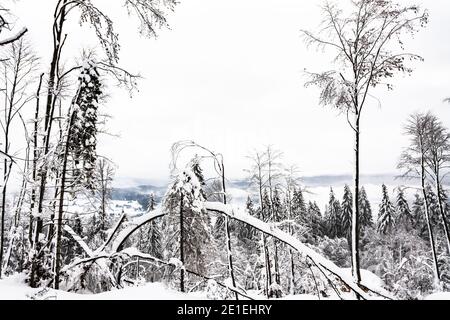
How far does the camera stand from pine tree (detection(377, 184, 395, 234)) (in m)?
39.8

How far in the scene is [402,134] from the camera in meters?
17.4

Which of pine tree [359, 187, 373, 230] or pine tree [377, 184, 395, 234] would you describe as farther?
pine tree [359, 187, 373, 230]

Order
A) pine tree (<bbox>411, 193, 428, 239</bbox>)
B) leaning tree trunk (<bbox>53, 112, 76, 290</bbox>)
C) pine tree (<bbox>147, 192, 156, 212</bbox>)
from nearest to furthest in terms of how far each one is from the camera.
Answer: leaning tree trunk (<bbox>53, 112, 76, 290</bbox>), pine tree (<bbox>147, 192, 156, 212</bbox>), pine tree (<bbox>411, 193, 428, 239</bbox>)

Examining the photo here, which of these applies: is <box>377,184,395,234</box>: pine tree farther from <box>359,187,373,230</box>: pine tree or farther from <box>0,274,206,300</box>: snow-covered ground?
<box>0,274,206,300</box>: snow-covered ground

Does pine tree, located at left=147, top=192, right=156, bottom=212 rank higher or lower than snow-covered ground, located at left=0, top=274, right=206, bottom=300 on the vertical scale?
higher


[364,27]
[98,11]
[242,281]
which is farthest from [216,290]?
[242,281]

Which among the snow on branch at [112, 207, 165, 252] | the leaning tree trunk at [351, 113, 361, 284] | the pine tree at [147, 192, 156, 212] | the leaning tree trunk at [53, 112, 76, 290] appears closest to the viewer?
the leaning tree trunk at [53, 112, 76, 290]

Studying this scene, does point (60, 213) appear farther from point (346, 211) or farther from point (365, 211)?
point (365, 211)

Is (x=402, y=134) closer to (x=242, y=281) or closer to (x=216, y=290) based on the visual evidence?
(x=216, y=290)

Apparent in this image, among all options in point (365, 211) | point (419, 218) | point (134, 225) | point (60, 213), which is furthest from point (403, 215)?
point (60, 213)

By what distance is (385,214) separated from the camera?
4112cm

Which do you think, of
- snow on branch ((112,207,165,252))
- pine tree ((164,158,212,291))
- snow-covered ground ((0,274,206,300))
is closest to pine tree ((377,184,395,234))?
pine tree ((164,158,212,291))

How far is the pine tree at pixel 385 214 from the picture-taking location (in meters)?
39.8
